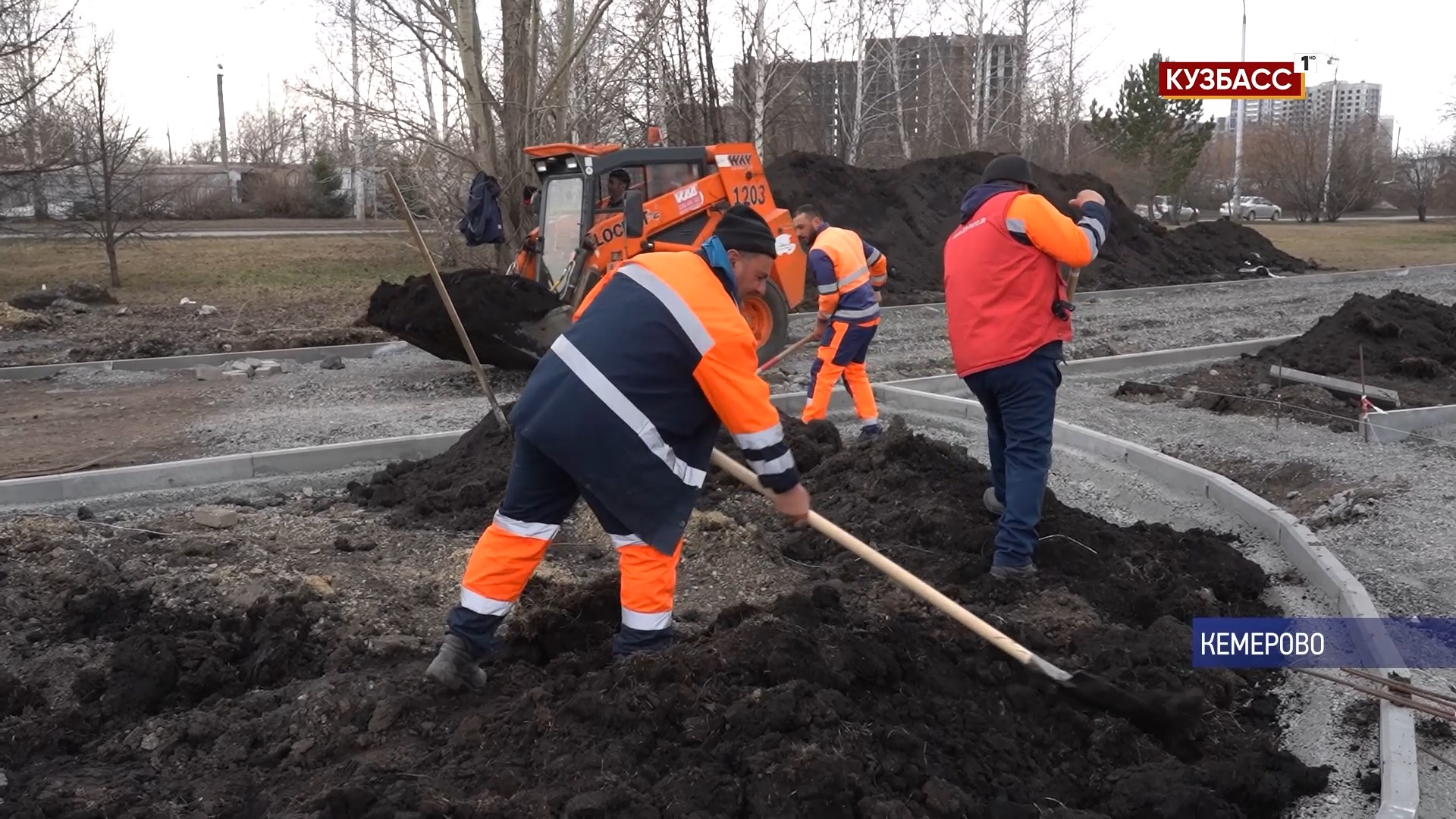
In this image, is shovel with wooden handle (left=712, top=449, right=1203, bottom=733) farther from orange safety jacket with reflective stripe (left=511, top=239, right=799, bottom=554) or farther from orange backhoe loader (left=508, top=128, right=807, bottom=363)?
orange backhoe loader (left=508, top=128, right=807, bottom=363)

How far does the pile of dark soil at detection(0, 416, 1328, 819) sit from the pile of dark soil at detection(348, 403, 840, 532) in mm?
1550

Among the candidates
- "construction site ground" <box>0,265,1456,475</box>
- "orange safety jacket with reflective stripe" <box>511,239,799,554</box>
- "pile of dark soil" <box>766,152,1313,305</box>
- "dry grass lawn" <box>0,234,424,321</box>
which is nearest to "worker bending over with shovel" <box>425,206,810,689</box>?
"orange safety jacket with reflective stripe" <box>511,239,799,554</box>

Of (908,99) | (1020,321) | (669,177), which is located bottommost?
(1020,321)

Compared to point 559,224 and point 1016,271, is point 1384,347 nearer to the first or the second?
point 1016,271

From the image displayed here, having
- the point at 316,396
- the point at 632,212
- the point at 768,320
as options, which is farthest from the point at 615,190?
the point at 316,396

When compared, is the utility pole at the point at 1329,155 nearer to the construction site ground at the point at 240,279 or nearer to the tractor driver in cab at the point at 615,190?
the construction site ground at the point at 240,279

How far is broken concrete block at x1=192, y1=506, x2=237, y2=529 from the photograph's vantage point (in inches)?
232

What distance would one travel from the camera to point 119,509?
21.5 ft

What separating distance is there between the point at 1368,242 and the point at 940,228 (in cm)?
1501

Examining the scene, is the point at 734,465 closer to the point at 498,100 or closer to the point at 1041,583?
the point at 1041,583

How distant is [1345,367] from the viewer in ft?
32.0

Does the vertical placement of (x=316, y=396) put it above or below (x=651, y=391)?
below

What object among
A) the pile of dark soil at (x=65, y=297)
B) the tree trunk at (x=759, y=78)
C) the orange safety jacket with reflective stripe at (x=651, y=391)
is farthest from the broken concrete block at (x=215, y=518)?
the tree trunk at (x=759, y=78)

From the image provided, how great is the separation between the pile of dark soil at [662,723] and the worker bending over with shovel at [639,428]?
0.92ft
